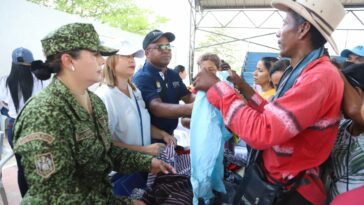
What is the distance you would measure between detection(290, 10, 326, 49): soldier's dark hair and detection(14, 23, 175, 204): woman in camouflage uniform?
103cm

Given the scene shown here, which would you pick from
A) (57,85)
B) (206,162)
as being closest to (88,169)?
(57,85)

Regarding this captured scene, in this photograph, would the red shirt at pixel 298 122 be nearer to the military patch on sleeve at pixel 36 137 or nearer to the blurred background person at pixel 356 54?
the military patch on sleeve at pixel 36 137

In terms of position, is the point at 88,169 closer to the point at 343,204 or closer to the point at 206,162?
the point at 206,162

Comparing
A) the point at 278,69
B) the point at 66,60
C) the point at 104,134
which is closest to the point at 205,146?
the point at 104,134

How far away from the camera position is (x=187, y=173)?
2.07 metres

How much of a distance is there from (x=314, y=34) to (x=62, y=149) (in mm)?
1309

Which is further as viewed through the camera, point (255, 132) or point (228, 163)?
point (228, 163)

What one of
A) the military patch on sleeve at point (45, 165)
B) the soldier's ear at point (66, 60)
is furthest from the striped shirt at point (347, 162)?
the soldier's ear at point (66, 60)

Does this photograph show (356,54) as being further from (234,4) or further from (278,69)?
(234,4)

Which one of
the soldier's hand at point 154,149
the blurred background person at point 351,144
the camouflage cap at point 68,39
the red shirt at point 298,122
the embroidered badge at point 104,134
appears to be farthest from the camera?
the soldier's hand at point 154,149

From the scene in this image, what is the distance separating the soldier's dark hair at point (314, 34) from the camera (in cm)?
143

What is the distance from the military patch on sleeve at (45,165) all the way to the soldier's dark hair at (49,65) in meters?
0.47

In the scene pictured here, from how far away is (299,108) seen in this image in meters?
1.21

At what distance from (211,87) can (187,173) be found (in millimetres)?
829
